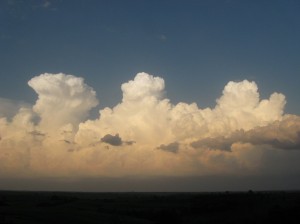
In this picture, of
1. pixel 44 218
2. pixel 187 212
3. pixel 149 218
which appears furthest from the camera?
pixel 187 212

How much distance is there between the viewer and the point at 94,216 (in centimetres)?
6706

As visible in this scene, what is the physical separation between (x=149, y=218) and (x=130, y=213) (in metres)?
8.91

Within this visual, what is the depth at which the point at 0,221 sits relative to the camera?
49.8m

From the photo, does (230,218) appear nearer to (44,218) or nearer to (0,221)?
(44,218)

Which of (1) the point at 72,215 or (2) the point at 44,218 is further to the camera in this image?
(1) the point at 72,215

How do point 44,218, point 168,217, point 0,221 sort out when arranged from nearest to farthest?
point 0,221 → point 44,218 → point 168,217

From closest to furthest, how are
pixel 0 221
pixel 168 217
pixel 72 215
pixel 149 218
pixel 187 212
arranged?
pixel 0 221 → pixel 72 215 → pixel 168 217 → pixel 149 218 → pixel 187 212

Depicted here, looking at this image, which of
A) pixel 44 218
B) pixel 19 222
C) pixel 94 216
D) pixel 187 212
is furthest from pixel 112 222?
pixel 187 212

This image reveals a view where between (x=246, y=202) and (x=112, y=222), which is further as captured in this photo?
(x=246, y=202)

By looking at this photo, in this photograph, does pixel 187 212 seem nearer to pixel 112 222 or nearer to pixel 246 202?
pixel 246 202

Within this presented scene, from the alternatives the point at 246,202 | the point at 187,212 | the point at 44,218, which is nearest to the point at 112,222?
the point at 44,218

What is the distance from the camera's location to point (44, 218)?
59.5 m

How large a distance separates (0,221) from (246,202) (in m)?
47.0

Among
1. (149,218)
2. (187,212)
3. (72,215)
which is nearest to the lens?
(72,215)
